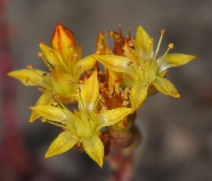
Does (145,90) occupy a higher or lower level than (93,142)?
higher

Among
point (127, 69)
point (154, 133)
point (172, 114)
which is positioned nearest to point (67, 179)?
point (154, 133)

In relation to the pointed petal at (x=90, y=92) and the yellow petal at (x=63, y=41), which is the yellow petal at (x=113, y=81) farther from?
the yellow petal at (x=63, y=41)

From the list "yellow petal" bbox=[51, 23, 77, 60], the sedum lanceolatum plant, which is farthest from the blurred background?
"yellow petal" bbox=[51, 23, 77, 60]

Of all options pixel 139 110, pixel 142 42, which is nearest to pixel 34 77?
pixel 142 42

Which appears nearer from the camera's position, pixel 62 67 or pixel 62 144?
pixel 62 144

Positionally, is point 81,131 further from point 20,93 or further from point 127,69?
point 20,93

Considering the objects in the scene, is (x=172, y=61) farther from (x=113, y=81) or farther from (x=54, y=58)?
(x=54, y=58)
